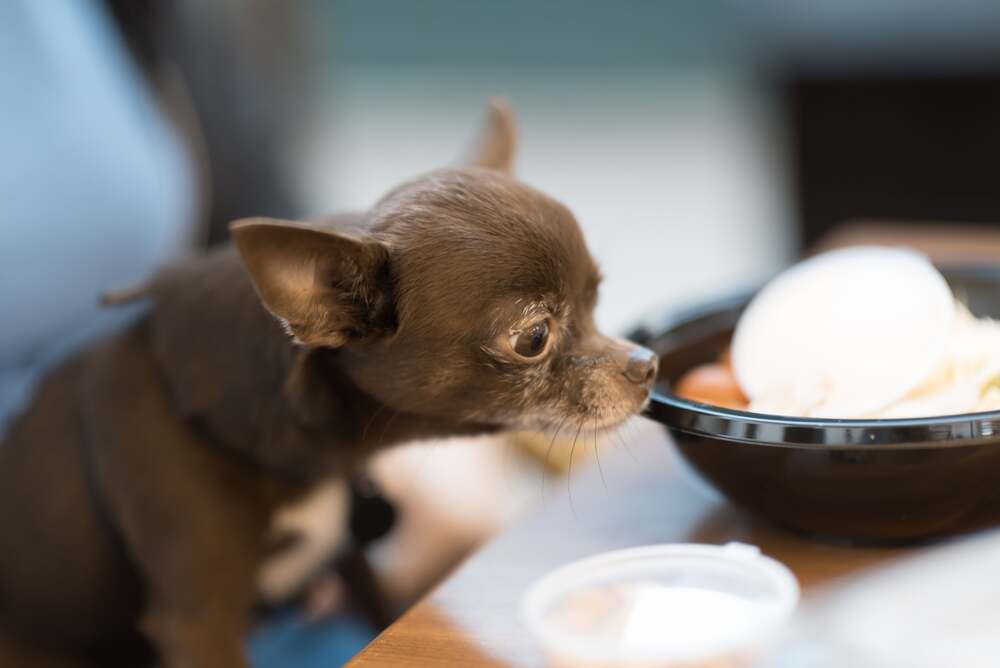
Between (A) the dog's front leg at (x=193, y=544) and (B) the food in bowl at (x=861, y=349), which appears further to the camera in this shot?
(A) the dog's front leg at (x=193, y=544)

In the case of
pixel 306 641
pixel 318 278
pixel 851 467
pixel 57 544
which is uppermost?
pixel 318 278

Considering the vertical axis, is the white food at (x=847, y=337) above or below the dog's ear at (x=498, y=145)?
below

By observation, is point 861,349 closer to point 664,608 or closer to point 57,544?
point 664,608

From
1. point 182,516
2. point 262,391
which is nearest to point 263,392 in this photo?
point 262,391

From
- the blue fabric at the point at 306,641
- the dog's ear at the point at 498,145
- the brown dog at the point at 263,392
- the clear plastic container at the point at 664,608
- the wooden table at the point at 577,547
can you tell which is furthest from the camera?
the blue fabric at the point at 306,641

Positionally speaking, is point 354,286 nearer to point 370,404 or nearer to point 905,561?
point 370,404

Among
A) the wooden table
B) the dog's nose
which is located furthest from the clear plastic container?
the dog's nose

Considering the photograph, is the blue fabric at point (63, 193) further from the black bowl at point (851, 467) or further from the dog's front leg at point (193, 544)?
the black bowl at point (851, 467)

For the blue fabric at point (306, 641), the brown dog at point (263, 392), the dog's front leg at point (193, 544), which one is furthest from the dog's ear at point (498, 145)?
the blue fabric at point (306, 641)
